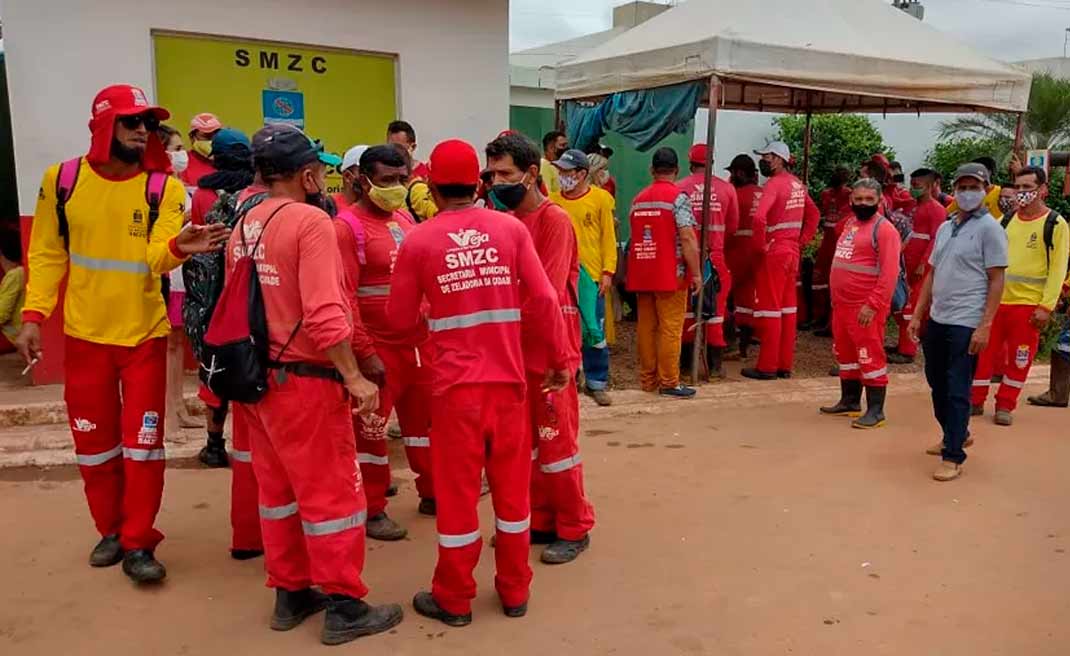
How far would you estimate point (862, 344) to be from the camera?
6.53 meters

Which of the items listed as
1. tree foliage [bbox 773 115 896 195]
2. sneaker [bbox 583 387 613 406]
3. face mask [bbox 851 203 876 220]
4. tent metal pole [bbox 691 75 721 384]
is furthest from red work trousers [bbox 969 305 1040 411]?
tree foliage [bbox 773 115 896 195]

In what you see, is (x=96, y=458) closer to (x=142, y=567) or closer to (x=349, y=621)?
(x=142, y=567)

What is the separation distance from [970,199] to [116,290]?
5000 mm

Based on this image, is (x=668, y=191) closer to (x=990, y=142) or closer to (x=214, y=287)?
(x=214, y=287)

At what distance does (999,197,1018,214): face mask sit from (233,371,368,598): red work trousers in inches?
237

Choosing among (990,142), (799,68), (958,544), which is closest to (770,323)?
(799,68)

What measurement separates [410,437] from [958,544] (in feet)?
9.62

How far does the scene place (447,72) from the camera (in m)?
7.95

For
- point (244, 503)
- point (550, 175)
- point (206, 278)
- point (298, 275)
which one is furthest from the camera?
point (550, 175)

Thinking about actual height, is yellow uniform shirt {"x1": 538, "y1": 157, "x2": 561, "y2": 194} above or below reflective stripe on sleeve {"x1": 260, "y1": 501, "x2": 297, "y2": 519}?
above

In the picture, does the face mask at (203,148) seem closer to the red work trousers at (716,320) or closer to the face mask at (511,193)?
the face mask at (511,193)

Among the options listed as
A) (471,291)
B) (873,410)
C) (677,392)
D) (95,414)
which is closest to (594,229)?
(677,392)

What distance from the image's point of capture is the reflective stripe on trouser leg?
385 cm

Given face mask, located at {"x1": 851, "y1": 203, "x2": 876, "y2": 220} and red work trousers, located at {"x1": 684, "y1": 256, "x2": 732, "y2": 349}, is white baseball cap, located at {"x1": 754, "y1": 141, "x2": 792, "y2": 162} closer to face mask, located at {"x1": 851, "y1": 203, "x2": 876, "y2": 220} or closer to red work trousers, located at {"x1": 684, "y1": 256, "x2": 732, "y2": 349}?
red work trousers, located at {"x1": 684, "y1": 256, "x2": 732, "y2": 349}
